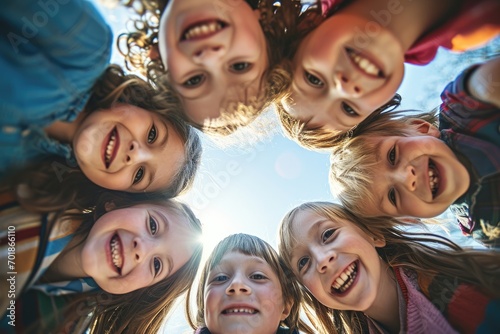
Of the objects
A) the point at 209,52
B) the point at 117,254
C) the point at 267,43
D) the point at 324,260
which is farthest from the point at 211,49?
the point at 324,260

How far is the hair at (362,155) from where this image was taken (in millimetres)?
1678

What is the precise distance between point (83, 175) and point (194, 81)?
54cm

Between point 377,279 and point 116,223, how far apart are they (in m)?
0.97

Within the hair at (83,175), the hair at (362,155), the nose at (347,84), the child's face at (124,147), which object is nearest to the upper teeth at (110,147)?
Answer: the child's face at (124,147)

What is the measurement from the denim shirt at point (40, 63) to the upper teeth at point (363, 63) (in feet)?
2.49

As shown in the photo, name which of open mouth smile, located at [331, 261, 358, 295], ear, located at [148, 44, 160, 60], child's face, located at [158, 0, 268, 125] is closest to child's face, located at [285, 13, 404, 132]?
child's face, located at [158, 0, 268, 125]

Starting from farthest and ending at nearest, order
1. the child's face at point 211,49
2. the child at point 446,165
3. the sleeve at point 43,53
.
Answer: the child at point 446,165 → the child's face at point 211,49 → the sleeve at point 43,53

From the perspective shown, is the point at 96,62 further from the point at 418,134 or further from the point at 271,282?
the point at 418,134

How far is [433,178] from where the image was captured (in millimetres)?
1565

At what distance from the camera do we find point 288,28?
5.05ft

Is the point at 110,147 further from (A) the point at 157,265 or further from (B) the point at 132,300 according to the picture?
(B) the point at 132,300

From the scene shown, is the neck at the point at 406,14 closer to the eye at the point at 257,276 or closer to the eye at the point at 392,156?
the eye at the point at 392,156

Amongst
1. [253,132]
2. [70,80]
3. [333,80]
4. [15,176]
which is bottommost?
[15,176]

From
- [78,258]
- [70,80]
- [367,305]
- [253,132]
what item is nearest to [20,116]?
[70,80]
